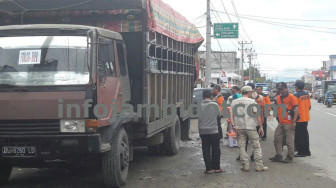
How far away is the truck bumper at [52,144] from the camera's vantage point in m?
5.35

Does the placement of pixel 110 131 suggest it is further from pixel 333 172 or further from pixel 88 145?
pixel 333 172

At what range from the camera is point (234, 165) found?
8.35 meters

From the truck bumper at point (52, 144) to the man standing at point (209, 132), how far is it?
269cm

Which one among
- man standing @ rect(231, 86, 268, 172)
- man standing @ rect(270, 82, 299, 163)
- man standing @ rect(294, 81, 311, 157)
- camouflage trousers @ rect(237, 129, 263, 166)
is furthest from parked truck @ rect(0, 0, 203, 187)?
man standing @ rect(294, 81, 311, 157)

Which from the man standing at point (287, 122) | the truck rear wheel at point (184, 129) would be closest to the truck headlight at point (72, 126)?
the man standing at point (287, 122)

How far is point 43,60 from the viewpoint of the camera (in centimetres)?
560

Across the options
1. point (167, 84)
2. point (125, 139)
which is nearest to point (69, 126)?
point (125, 139)

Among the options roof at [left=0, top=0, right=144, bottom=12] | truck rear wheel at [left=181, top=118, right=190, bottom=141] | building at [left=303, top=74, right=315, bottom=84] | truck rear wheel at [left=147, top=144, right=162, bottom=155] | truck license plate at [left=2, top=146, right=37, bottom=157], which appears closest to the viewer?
truck license plate at [left=2, top=146, right=37, bottom=157]

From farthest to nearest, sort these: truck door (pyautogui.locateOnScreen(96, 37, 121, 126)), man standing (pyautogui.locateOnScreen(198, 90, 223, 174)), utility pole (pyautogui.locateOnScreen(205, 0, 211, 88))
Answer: utility pole (pyautogui.locateOnScreen(205, 0, 211, 88)) < man standing (pyautogui.locateOnScreen(198, 90, 223, 174)) < truck door (pyautogui.locateOnScreen(96, 37, 121, 126))

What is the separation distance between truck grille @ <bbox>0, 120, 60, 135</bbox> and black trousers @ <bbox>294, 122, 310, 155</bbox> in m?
5.90

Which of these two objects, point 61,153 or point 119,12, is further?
point 119,12

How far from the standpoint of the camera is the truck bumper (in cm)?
535

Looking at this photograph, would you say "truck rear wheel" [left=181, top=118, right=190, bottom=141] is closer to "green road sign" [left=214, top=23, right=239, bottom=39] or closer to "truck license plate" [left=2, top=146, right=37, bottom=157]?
"truck license plate" [left=2, top=146, right=37, bottom=157]

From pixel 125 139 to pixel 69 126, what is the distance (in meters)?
1.34
